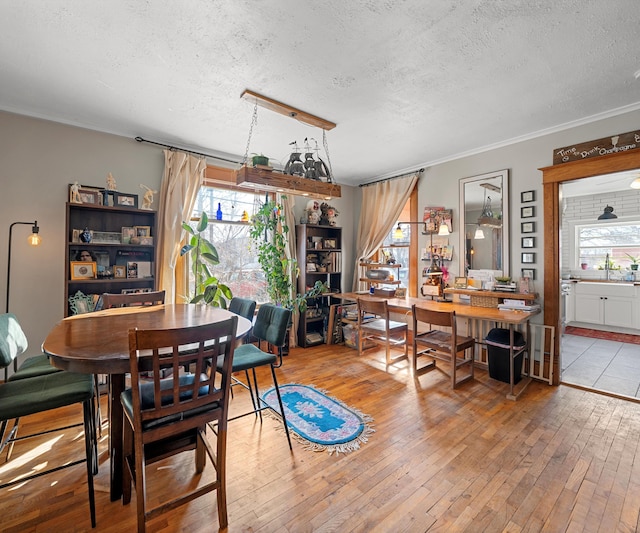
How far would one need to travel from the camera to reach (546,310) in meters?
3.28

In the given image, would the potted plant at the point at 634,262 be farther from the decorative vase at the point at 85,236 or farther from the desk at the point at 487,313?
the decorative vase at the point at 85,236

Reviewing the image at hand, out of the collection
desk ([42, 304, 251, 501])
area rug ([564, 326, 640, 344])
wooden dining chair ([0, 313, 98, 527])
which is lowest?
area rug ([564, 326, 640, 344])

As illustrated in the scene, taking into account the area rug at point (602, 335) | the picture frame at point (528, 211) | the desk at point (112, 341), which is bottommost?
the area rug at point (602, 335)

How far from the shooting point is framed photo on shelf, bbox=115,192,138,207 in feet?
10.4

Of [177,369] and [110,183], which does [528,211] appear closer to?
[177,369]

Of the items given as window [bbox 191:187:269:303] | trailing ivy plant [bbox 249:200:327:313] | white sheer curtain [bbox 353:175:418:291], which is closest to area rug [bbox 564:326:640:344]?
white sheer curtain [bbox 353:175:418:291]

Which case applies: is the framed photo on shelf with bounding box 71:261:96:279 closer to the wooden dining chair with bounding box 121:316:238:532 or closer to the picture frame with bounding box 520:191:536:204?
the wooden dining chair with bounding box 121:316:238:532

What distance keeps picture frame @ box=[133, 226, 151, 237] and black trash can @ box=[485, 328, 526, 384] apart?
147 inches

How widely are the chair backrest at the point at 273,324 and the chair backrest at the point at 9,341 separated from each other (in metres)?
1.40

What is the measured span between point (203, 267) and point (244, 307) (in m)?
1.33

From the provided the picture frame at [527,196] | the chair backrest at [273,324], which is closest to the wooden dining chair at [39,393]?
the chair backrest at [273,324]

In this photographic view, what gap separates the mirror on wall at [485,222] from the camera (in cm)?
363

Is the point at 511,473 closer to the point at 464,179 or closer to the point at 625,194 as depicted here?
the point at 464,179

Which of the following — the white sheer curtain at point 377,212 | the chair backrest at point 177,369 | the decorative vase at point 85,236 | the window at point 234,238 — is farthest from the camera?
the white sheer curtain at point 377,212
